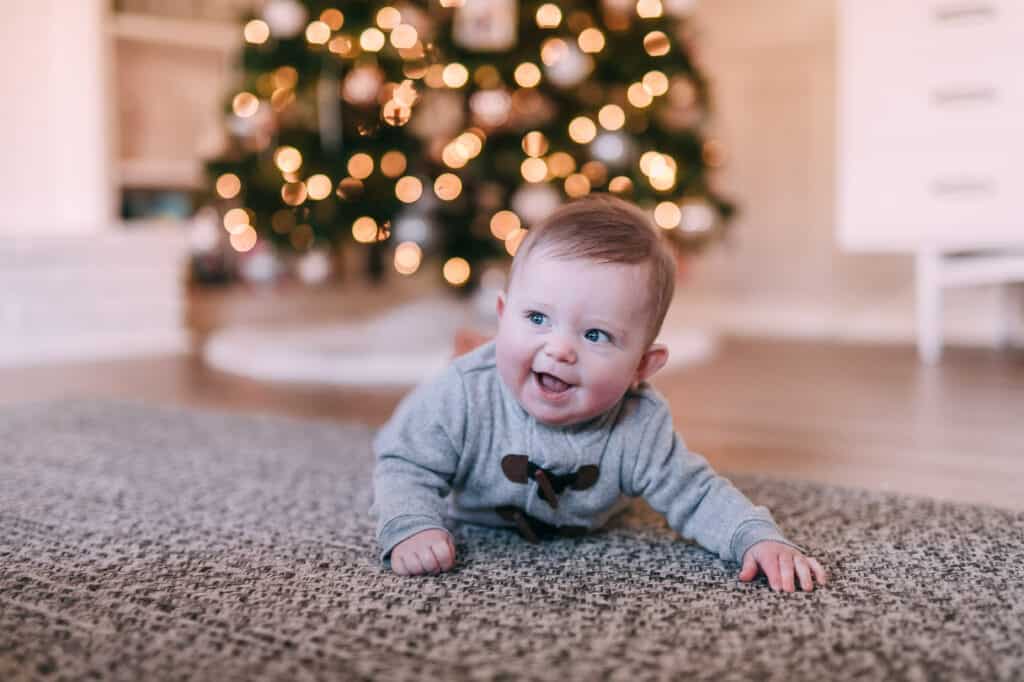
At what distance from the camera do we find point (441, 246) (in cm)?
234

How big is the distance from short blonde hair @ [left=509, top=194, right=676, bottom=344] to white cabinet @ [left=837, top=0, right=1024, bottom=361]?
150 centimetres

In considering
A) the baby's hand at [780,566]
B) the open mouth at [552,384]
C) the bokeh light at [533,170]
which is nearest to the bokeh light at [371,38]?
the bokeh light at [533,170]

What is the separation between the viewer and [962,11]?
2115 mm

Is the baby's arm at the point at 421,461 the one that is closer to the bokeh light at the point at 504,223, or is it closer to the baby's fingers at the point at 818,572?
the baby's fingers at the point at 818,572

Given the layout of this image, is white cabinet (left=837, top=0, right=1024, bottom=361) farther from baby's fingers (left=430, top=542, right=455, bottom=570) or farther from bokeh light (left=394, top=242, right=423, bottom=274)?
baby's fingers (left=430, top=542, right=455, bottom=570)

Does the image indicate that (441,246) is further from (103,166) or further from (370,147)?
(103,166)

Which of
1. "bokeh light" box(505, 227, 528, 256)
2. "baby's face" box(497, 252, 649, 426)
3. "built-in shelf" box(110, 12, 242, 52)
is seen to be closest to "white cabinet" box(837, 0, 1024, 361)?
"bokeh light" box(505, 227, 528, 256)

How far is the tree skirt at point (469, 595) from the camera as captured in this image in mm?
639

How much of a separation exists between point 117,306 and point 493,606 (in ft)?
6.52

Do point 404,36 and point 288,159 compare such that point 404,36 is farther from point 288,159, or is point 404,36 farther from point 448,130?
point 288,159

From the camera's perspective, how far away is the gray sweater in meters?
0.89

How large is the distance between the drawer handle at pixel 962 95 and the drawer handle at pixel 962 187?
0.15 m

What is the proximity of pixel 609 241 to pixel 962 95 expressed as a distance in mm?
1590

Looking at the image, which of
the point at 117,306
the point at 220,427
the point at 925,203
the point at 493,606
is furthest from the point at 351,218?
the point at 493,606
